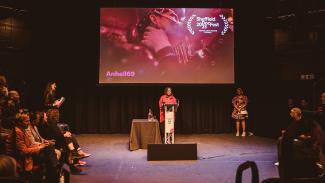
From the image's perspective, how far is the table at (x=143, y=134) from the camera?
25.8 feet

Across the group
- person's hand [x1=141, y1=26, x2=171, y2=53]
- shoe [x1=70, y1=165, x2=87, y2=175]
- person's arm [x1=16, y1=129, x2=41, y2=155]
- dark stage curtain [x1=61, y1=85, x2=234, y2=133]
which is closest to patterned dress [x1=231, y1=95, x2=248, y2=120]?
dark stage curtain [x1=61, y1=85, x2=234, y2=133]

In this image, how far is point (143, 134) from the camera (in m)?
7.98

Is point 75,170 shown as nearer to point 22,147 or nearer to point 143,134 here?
point 22,147

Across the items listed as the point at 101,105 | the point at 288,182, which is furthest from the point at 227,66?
the point at 288,182

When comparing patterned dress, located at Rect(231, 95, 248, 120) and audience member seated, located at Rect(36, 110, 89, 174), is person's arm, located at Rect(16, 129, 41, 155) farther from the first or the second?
patterned dress, located at Rect(231, 95, 248, 120)

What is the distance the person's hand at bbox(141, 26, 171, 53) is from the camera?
378 inches

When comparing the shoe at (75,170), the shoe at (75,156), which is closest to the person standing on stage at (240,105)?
the shoe at (75,156)

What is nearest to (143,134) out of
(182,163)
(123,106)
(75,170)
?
(182,163)

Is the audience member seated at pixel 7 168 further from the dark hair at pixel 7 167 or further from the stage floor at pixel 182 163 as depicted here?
the stage floor at pixel 182 163

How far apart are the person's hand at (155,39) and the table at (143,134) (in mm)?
2384

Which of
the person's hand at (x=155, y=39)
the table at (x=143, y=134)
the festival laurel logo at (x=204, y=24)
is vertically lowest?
the table at (x=143, y=134)

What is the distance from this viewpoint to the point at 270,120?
10055 mm

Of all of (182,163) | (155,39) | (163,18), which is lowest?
(182,163)

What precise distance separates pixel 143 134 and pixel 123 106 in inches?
105
